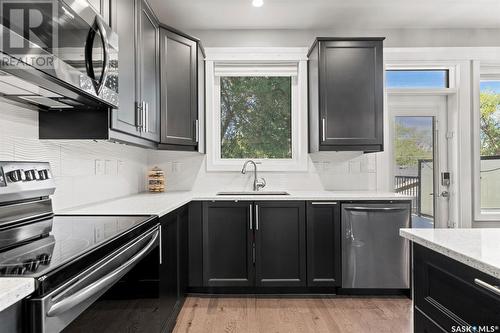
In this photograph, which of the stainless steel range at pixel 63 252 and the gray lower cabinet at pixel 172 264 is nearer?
the stainless steel range at pixel 63 252

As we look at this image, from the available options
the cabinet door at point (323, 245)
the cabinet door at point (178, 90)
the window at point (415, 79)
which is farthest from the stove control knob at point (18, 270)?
the window at point (415, 79)

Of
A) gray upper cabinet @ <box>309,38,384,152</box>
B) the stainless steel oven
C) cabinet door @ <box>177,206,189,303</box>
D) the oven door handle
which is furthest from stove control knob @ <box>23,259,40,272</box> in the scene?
gray upper cabinet @ <box>309,38,384,152</box>

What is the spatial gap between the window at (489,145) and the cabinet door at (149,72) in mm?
3481

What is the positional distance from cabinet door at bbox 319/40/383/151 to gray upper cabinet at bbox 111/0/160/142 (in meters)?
1.53

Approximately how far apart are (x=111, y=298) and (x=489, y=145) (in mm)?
4052

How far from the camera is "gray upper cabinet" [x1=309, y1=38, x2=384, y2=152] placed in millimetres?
2885

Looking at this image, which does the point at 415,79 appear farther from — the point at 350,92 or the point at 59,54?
the point at 59,54

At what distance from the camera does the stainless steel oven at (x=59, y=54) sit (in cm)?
95

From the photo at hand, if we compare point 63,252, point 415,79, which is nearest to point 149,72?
point 63,252

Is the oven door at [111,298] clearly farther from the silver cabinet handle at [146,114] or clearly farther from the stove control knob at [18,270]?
the silver cabinet handle at [146,114]

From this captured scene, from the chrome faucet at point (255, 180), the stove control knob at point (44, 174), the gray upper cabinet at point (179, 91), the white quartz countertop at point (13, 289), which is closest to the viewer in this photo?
the white quartz countertop at point (13, 289)

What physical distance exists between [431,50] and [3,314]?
4001 mm

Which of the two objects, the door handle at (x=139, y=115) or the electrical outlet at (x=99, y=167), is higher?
the door handle at (x=139, y=115)

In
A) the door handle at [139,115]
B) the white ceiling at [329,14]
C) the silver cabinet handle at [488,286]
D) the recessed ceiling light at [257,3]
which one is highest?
the white ceiling at [329,14]
